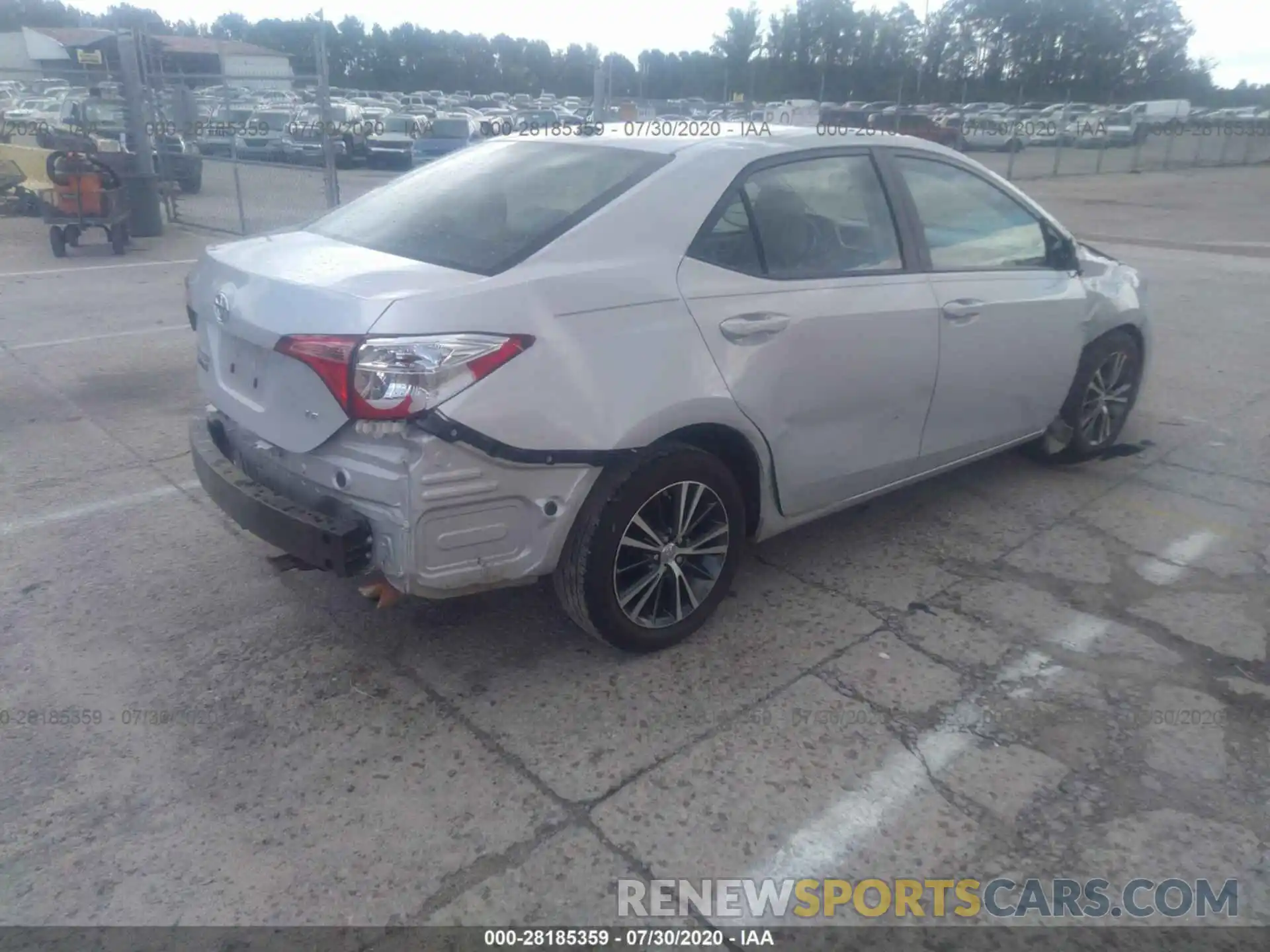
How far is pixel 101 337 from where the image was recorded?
7668 mm

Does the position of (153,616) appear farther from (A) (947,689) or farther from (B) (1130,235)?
(B) (1130,235)

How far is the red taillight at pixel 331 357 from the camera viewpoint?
2799 millimetres

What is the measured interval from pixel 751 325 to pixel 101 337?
614cm

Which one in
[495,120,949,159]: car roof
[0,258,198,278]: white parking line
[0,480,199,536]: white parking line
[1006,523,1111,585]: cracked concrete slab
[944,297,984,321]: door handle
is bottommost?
[0,258,198,278]: white parking line

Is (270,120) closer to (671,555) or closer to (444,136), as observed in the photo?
(444,136)

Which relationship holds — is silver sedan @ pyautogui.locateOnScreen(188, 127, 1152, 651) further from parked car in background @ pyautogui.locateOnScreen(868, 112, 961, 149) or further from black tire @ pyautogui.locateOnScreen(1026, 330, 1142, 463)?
parked car in background @ pyautogui.locateOnScreen(868, 112, 961, 149)

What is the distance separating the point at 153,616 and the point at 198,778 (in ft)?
3.40

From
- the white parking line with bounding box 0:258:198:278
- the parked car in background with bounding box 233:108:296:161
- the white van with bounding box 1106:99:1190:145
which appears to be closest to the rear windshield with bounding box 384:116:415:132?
the parked car in background with bounding box 233:108:296:161

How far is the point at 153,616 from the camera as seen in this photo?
370 centimetres

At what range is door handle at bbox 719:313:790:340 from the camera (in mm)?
3359

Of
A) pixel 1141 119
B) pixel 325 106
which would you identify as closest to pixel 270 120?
pixel 325 106

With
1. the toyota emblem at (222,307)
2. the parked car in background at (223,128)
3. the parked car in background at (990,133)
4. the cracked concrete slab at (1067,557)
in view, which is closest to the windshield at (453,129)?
the parked car in background at (223,128)

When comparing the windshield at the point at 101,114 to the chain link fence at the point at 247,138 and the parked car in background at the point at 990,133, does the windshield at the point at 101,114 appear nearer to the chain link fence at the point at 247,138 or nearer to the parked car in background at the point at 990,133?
the chain link fence at the point at 247,138

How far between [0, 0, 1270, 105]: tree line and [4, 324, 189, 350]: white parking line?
45.7ft
